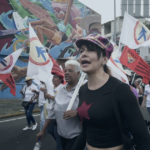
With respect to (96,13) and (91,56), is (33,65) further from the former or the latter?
(96,13)

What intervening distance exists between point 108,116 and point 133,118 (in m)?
0.19

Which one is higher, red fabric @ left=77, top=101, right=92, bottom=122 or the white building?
red fabric @ left=77, top=101, right=92, bottom=122

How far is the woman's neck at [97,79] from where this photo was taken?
5.49 ft

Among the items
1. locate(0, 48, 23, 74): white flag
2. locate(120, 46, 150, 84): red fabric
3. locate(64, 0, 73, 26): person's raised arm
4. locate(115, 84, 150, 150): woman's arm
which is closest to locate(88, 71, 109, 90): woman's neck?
locate(115, 84, 150, 150): woman's arm

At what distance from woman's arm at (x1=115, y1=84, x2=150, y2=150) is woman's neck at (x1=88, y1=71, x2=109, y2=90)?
27 cm

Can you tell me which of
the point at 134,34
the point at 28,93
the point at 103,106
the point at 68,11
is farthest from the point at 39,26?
the point at 103,106

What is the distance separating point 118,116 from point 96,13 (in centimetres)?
2325

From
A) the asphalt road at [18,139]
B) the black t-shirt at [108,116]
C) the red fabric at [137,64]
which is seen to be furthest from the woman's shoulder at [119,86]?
the asphalt road at [18,139]

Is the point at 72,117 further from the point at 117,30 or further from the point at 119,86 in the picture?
the point at 117,30

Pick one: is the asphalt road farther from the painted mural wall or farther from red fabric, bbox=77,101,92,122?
the painted mural wall

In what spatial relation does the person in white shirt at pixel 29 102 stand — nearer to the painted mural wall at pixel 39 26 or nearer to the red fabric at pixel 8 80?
the red fabric at pixel 8 80

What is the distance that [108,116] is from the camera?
4.98 feet

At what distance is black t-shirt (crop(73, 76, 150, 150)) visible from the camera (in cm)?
141

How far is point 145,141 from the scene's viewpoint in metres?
1.39
